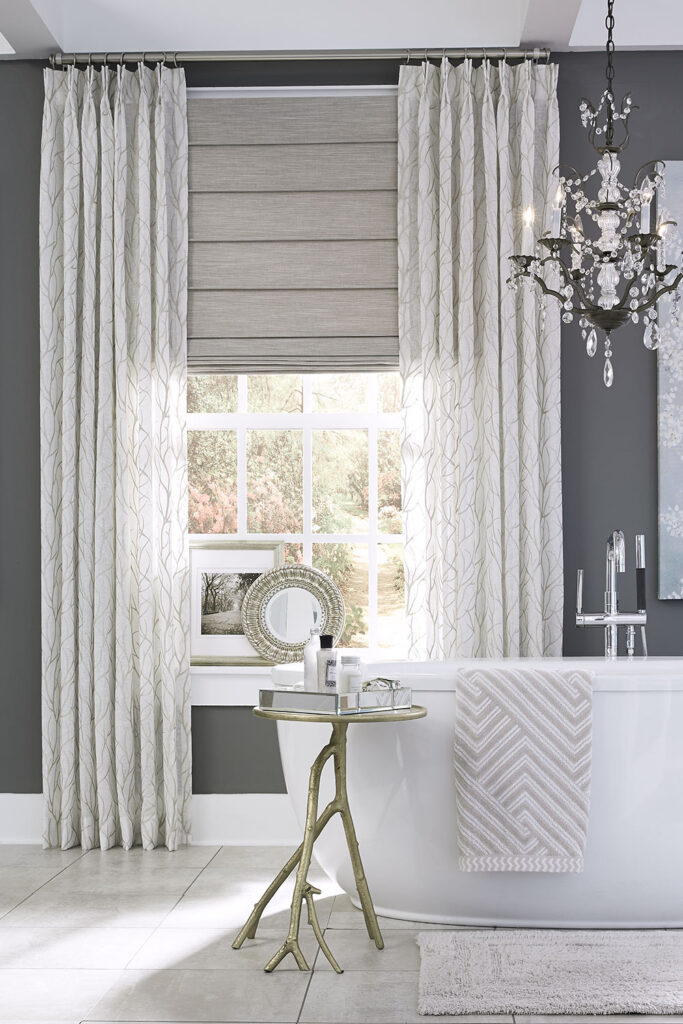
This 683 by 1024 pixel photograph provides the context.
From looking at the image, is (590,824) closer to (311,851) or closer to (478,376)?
(311,851)

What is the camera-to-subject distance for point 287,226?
3832 mm

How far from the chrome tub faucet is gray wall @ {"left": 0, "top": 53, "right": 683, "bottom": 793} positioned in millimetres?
216

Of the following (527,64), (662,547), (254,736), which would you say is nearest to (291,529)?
(254,736)

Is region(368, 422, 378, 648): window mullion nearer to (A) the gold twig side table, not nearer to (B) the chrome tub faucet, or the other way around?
(B) the chrome tub faucet

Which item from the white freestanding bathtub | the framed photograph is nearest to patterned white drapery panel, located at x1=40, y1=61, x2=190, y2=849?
the framed photograph

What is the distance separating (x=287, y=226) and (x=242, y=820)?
222cm

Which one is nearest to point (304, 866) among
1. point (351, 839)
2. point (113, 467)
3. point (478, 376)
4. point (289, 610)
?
point (351, 839)

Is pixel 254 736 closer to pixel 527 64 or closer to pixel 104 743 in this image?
pixel 104 743

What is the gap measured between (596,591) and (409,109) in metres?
1.90

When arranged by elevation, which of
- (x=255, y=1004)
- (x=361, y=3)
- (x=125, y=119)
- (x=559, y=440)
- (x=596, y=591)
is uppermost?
(x=361, y=3)

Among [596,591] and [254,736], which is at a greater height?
[596,591]

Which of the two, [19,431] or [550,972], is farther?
[19,431]

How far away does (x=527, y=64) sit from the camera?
3695 millimetres

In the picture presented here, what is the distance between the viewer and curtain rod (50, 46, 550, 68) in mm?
3732
